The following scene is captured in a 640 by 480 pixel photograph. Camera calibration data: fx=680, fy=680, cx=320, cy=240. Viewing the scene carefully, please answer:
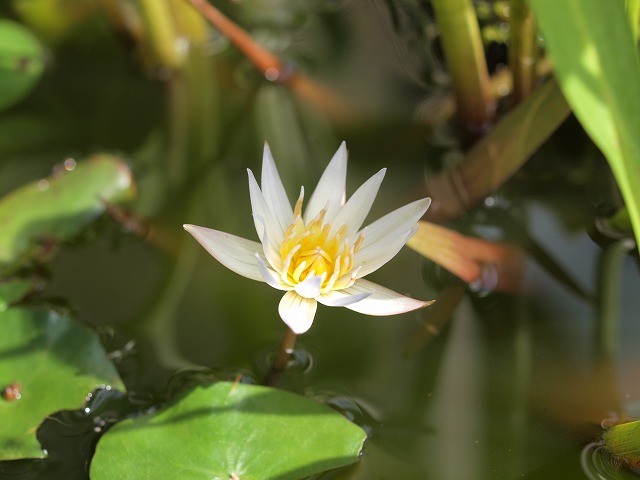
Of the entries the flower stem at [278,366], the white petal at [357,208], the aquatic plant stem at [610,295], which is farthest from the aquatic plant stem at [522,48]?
the flower stem at [278,366]

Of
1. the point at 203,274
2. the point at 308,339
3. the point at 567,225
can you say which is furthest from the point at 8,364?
the point at 567,225

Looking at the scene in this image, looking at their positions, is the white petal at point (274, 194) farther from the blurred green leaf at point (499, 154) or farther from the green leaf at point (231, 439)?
the blurred green leaf at point (499, 154)

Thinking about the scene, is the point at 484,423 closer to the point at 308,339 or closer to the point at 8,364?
the point at 308,339

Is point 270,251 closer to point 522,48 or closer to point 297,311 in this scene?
point 297,311

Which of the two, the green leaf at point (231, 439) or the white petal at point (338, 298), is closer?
the white petal at point (338, 298)

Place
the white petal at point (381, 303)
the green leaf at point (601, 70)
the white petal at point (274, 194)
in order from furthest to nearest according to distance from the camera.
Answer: the white petal at point (274, 194), the white petal at point (381, 303), the green leaf at point (601, 70)

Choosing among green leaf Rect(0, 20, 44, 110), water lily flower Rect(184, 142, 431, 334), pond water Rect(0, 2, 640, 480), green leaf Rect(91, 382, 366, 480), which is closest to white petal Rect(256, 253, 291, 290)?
water lily flower Rect(184, 142, 431, 334)

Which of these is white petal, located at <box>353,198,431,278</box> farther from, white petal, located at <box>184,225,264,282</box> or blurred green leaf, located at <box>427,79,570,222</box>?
blurred green leaf, located at <box>427,79,570,222</box>
